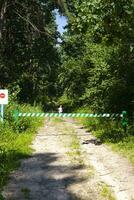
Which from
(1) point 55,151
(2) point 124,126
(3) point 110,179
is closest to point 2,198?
(3) point 110,179

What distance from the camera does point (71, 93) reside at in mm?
49844

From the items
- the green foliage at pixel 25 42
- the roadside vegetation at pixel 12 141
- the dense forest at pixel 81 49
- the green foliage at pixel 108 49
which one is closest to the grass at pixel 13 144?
the roadside vegetation at pixel 12 141

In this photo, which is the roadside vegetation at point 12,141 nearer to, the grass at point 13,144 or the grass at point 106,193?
the grass at point 13,144

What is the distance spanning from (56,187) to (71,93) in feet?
130

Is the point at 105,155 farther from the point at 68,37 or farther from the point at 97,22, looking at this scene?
the point at 68,37

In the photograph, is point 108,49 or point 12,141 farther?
point 108,49

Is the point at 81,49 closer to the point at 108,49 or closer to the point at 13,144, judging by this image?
the point at 108,49

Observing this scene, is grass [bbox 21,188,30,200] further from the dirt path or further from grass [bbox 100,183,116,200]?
grass [bbox 100,183,116,200]

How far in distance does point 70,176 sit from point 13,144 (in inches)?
216

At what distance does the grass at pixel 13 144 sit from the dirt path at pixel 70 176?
0.78 ft

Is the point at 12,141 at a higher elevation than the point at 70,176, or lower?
lower

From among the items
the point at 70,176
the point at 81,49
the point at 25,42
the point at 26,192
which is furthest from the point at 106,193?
the point at 81,49

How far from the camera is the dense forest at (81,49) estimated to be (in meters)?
15.5

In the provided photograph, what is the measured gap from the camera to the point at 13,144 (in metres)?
16.6
